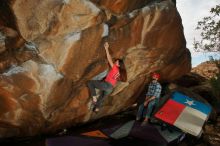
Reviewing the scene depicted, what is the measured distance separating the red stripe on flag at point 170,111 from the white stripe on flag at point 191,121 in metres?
0.17

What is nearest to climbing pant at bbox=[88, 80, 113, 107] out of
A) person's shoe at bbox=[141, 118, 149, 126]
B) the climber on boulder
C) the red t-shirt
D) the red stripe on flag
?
the climber on boulder

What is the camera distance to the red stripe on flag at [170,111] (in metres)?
12.0

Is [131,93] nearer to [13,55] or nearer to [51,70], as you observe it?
[51,70]

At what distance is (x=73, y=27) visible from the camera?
969 cm

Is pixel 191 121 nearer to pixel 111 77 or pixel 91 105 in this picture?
pixel 91 105

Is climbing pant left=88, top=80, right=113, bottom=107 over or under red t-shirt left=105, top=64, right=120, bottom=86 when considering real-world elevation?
under

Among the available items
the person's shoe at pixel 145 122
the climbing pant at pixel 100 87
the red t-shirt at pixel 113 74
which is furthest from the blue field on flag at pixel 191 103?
the red t-shirt at pixel 113 74

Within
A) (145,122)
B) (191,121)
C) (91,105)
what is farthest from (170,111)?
(91,105)

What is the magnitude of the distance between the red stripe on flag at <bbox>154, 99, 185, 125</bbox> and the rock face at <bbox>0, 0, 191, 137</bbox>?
1939 mm

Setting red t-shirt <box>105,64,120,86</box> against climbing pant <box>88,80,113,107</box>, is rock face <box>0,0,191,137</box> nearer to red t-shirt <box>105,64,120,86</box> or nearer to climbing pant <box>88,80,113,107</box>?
climbing pant <box>88,80,113,107</box>

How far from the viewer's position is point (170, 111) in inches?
487

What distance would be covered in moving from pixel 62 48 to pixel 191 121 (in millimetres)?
5687

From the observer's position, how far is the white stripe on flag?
11570 mm

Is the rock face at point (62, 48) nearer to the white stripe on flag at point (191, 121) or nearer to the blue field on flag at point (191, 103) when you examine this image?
the blue field on flag at point (191, 103)
